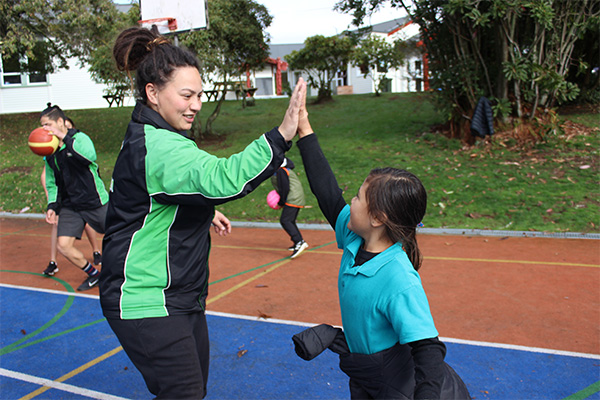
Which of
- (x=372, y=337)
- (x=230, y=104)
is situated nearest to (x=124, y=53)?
(x=372, y=337)

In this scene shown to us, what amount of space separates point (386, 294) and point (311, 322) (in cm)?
310

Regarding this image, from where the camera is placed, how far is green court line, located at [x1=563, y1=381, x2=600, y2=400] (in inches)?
138

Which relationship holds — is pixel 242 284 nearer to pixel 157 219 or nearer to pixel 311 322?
pixel 311 322

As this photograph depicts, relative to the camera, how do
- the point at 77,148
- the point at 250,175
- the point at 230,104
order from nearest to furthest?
the point at 250,175, the point at 77,148, the point at 230,104

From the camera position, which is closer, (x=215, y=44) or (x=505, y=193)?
(x=505, y=193)

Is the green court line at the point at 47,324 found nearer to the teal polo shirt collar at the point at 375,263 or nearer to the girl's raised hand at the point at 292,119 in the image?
the teal polo shirt collar at the point at 375,263

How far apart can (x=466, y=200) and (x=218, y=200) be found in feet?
29.4

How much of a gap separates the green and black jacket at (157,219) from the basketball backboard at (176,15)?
6.60m

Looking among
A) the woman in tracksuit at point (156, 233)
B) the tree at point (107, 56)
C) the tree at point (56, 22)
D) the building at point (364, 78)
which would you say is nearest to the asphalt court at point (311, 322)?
the woman in tracksuit at point (156, 233)

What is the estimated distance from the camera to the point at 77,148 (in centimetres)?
571

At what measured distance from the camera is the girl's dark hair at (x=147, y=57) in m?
2.16

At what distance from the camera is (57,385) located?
13.2 feet

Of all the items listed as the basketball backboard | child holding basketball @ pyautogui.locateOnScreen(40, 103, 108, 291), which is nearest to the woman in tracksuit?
child holding basketball @ pyautogui.locateOnScreen(40, 103, 108, 291)

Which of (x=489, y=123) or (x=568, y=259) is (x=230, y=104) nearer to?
(x=489, y=123)
